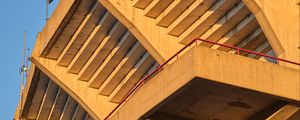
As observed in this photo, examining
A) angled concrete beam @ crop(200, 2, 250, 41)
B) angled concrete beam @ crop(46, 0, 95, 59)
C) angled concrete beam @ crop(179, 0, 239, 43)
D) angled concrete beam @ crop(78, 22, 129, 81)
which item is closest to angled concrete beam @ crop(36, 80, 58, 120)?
angled concrete beam @ crop(46, 0, 95, 59)

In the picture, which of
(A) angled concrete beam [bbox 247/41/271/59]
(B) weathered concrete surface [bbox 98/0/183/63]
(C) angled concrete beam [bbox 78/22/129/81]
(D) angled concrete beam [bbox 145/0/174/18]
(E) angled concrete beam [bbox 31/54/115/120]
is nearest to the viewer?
(A) angled concrete beam [bbox 247/41/271/59]

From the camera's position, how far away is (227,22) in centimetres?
3072

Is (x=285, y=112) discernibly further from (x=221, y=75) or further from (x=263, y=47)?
(x=263, y=47)

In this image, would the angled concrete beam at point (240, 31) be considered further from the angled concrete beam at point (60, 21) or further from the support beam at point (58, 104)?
the support beam at point (58, 104)

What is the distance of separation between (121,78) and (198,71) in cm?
1647

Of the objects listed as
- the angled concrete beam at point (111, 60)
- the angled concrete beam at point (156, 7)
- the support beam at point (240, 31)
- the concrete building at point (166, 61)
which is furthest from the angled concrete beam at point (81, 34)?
the support beam at point (240, 31)

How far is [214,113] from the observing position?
23.7m

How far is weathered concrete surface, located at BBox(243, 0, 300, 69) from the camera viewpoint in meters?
26.4

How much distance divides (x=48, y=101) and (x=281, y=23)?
782 inches

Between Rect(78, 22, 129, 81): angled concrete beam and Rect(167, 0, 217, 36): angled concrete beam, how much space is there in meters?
2.73

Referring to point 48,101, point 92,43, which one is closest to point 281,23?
point 92,43

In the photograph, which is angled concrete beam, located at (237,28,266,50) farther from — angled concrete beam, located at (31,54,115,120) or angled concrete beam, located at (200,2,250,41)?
angled concrete beam, located at (31,54,115,120)

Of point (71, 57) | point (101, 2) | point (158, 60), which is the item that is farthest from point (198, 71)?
point (71, 57)

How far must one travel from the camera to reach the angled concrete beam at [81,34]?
116 feet
